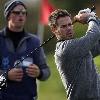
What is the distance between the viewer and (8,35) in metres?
7.65

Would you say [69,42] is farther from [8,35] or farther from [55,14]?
[8,35]

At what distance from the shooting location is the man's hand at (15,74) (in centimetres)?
738

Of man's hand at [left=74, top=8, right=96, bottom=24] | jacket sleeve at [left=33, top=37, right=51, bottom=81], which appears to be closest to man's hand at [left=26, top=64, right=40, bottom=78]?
jacket sleeve at [left=33, top=37, right=51, bottom=81]

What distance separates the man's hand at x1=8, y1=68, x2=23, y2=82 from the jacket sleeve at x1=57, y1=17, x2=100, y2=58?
34.7 inches

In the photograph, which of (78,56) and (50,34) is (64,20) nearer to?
(78,56)

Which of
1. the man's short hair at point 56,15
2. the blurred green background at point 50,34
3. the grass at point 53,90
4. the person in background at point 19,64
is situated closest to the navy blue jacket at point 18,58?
the person in background at point 19,64

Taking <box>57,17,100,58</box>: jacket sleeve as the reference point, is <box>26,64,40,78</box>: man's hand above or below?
below

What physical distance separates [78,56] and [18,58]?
3.85 ft

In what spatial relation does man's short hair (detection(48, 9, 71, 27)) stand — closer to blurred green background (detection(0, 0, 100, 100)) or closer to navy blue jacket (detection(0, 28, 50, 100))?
navy blue jacket (detection(0, 28, 50, 100))

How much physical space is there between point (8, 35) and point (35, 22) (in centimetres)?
2289

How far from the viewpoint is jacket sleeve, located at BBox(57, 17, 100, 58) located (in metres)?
6.46

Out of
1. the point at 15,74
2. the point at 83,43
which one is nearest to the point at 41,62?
the point at 15,74

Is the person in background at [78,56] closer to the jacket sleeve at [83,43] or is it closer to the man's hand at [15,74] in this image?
the jacket sleeve at [83,43]

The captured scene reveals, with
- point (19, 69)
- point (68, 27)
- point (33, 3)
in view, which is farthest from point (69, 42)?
point (33, 3)
